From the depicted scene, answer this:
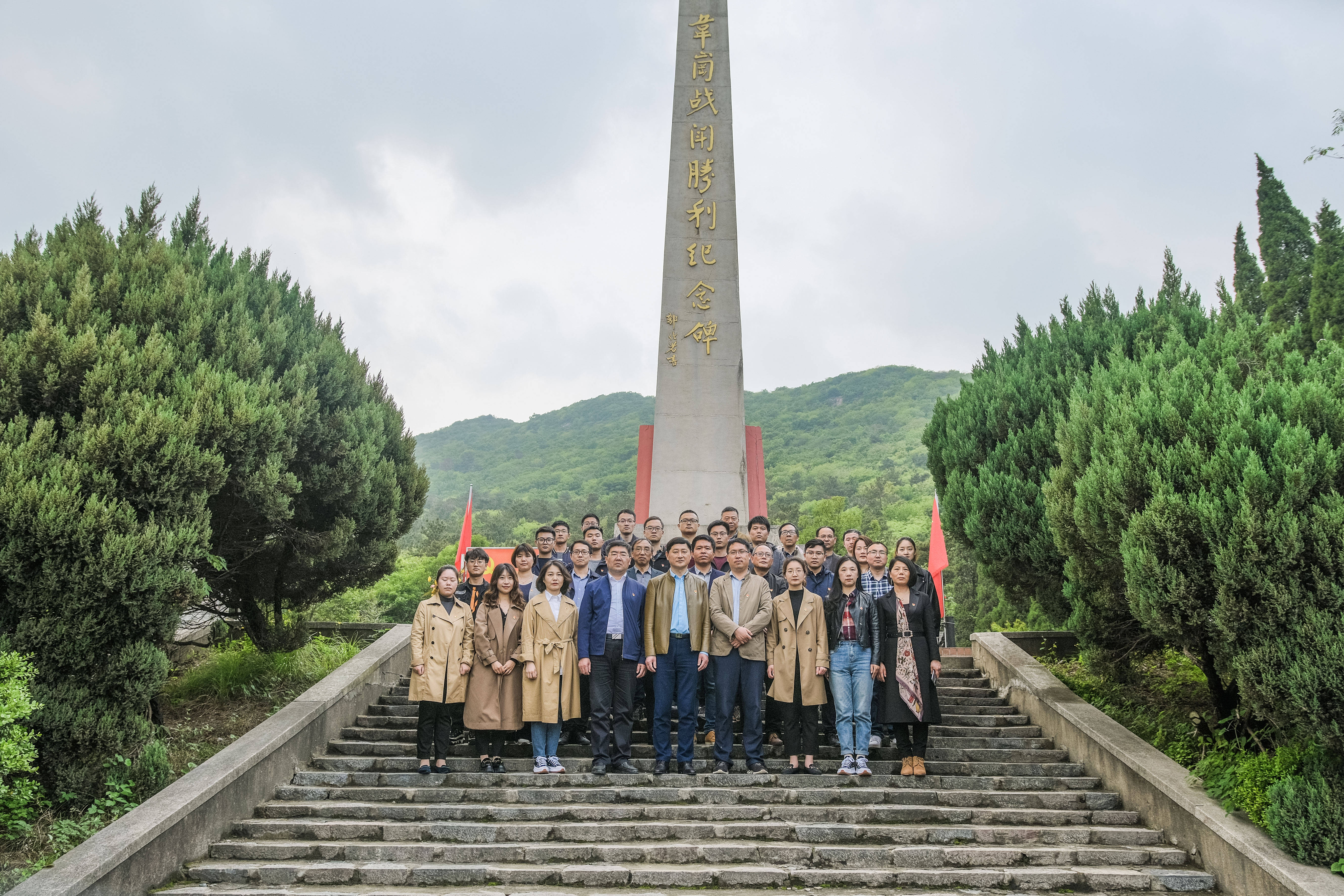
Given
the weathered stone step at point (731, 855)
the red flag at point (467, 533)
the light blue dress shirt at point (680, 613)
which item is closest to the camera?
the weathered stone step at point (731, 855)

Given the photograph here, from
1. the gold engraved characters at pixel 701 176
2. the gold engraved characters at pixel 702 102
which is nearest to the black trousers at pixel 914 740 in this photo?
the gold engraved characters at pixel 701 176

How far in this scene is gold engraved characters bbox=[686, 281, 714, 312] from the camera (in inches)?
419

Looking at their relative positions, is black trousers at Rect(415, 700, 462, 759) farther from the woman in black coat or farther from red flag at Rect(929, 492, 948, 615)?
red flag at Rect(929, 492, 948, 615)

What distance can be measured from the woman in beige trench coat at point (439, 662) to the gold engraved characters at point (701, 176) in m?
6.74

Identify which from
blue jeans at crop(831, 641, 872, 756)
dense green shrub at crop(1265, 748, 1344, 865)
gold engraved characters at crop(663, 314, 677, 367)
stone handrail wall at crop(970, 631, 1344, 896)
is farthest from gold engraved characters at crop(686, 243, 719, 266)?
dense green shrub at crop(1265, 748, 1344, 865)

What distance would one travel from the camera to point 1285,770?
4.54m

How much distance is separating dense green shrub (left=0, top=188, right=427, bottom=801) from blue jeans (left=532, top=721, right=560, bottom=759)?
239 cm

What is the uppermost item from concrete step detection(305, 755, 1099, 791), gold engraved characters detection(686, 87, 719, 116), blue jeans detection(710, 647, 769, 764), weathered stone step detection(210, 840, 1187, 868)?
gold engraved characters detection(686, 87, 719, 116)

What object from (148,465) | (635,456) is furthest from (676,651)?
(635,456)

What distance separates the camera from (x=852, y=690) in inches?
216

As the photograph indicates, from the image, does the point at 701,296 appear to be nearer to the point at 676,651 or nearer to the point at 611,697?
the point at 676,651

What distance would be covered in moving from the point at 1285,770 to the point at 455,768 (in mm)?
4627

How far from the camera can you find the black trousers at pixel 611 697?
5441 millimetres

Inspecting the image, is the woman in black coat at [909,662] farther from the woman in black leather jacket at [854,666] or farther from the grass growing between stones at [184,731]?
the grass growing between stones at [184,731]
